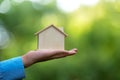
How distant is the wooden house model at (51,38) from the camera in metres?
1.39

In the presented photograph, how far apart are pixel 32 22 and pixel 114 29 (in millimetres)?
2092

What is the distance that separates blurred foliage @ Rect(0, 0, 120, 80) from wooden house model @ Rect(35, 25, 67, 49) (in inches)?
318

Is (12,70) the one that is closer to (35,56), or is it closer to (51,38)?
(35,56)

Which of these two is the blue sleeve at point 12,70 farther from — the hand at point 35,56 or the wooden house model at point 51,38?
the wooden house model at point 51,38

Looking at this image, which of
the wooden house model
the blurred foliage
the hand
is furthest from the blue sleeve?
the blurred foliage

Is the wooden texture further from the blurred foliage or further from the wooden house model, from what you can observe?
the blurred foliage

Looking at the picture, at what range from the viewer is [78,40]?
9.95 metres

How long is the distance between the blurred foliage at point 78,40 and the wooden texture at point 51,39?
8089 mm

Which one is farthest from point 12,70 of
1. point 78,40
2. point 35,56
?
point 78,40

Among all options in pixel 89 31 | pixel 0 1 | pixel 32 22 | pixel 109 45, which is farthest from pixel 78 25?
pixel 0 1

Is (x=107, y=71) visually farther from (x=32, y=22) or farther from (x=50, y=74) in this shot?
(x=32, y=22)

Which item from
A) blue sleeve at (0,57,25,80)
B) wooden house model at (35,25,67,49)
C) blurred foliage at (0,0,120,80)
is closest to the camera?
blue sleeve at (0,57,25,80)

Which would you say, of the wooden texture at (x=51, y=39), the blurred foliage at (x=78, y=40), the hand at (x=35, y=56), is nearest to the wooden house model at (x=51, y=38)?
the wooden texture at (x=51, y=39)

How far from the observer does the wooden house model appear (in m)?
1.39
